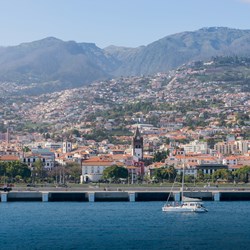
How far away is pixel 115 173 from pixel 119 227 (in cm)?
5482

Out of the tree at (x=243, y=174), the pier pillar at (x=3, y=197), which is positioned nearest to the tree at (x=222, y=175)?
the tree at (x=243, y=174)

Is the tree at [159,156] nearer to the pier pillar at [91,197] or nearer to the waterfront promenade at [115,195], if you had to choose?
the waterfront promenade at [115,195]

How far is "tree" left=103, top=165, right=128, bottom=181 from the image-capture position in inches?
4705

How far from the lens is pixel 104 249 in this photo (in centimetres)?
5431

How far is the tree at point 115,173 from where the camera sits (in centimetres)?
11950

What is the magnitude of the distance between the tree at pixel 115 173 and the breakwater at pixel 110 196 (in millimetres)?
27759

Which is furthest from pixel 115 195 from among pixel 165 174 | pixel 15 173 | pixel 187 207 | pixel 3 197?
pixel 165 174

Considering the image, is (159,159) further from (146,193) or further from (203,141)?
(146,193)

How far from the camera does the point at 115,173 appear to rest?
120 m

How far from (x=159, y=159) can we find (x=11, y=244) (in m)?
93.1

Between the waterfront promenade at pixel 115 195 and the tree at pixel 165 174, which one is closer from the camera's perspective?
the waterfront promenade at pixel 115 195

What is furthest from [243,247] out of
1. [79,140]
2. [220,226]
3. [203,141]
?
[79,140]

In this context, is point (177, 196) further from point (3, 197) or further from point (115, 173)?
point (115, 173)

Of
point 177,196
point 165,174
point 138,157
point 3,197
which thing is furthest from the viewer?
Result: point 138,157
